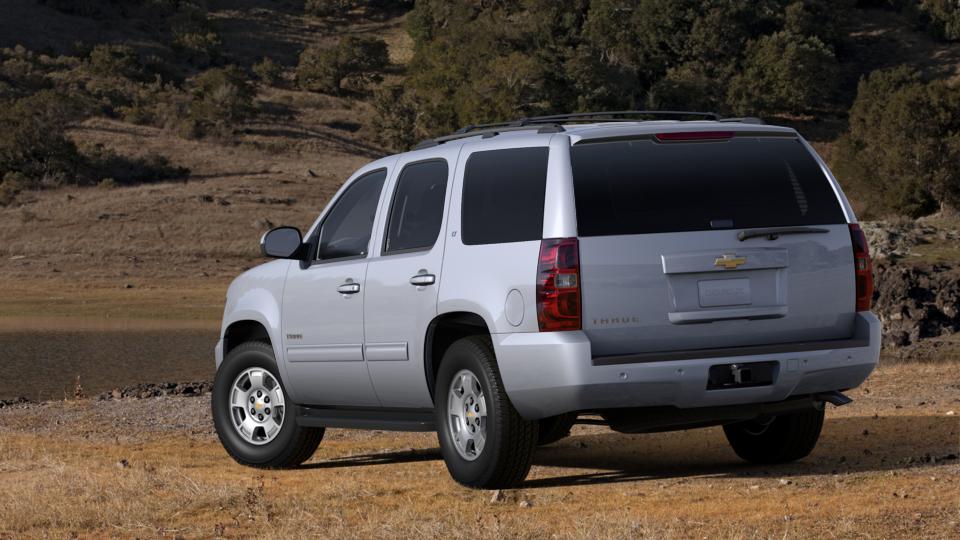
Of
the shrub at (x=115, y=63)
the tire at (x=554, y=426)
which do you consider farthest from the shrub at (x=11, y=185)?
the tire at (x=554, y=426)

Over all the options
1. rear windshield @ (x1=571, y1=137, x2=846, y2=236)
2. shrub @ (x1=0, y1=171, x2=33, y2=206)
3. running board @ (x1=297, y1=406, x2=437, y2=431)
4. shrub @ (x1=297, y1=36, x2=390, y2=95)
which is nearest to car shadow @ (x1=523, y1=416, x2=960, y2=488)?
running board @ (x1=297, y1=406, x2=437, y2=431)

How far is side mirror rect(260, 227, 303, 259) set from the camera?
10258mm

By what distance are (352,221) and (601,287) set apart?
9.54 ft

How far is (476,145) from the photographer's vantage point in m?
9.23

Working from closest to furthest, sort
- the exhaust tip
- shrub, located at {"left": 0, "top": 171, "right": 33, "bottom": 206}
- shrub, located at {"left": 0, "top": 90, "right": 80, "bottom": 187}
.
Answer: the exhaust tip < shrub, located at {"left": 0, "top": 171, "right": 33, "bottom": 206} < shrub, located at {"left": 0, "top": 90, "right": 80, "bottom": 187}

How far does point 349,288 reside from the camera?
9859mm

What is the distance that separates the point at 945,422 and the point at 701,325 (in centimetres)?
404

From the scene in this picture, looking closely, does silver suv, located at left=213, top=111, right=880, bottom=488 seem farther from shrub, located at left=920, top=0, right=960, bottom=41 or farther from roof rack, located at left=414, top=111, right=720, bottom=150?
shrub, located at left=920, top=0, right=960, bottom=41

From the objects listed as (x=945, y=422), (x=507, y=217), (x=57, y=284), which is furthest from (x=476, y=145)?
(x=57, y=284)

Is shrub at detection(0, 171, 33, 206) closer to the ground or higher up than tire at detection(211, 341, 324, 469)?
closer to the ground

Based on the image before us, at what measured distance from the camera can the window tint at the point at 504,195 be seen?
8.65m

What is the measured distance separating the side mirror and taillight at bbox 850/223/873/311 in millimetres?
3482

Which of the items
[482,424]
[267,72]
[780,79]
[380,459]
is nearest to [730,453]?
[380,459]

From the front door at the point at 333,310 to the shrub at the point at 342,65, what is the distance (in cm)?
7087
